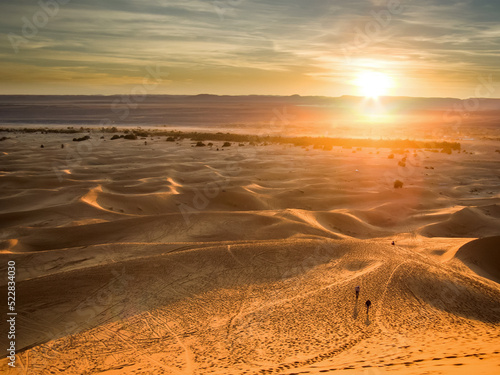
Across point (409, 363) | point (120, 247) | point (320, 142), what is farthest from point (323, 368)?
point (320, 142)

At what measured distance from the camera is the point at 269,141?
55844 mm

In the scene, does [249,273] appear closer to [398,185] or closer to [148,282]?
[148,282]

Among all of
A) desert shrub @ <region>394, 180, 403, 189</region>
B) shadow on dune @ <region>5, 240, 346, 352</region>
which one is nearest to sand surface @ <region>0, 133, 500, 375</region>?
shadow on dune @ <region>5, 240, 346, 352</region>

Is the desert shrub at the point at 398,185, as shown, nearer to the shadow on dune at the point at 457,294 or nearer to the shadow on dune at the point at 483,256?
the shadow on dune at the point at 483,256

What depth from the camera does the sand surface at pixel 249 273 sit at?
32.8 ft

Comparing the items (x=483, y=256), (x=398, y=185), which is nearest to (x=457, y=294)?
(x=483, y=256)

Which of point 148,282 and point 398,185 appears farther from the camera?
point 398,185

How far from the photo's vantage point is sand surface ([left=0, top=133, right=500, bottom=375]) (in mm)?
10008

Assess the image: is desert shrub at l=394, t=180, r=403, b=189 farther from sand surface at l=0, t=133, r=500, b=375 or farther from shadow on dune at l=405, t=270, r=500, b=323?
shadow on dune at l=405, t=270, r=500, b=323

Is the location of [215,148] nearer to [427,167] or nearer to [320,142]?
[320,142]

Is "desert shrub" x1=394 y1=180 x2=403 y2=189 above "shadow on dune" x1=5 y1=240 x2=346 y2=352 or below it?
above

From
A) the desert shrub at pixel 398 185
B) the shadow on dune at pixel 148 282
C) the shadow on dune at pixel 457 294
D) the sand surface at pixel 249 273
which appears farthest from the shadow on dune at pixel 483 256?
the desert shrub at pixel 398 185

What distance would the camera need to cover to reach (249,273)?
15.3 m

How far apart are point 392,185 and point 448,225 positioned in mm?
8647
